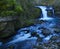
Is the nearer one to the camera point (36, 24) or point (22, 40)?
point (22, 40)

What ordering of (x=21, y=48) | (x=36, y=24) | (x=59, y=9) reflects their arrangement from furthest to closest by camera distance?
(x=59, y=9) < (x=36, y=24) < (x=21, y=48)

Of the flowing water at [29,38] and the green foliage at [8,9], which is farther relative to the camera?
the green foliage at [8,9]

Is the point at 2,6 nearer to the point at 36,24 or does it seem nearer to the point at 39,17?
the point at 36,24

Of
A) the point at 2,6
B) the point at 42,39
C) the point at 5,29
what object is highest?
the point at 2,6

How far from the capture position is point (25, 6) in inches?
667

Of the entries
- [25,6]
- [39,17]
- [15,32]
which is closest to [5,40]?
[15,32]

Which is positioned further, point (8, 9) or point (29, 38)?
point (8, 9)

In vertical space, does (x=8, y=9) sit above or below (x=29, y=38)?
above

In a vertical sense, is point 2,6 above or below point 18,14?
above

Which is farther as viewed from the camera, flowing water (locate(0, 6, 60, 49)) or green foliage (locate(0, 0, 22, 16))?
green foliage (locate(0, 0, 22, 16))

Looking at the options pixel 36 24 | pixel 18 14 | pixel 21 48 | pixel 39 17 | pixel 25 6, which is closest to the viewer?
pixel 21 48

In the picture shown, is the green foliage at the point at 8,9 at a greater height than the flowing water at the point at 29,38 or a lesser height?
greater

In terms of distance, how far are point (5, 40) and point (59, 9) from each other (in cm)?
1256

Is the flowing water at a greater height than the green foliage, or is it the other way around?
the green foliage
